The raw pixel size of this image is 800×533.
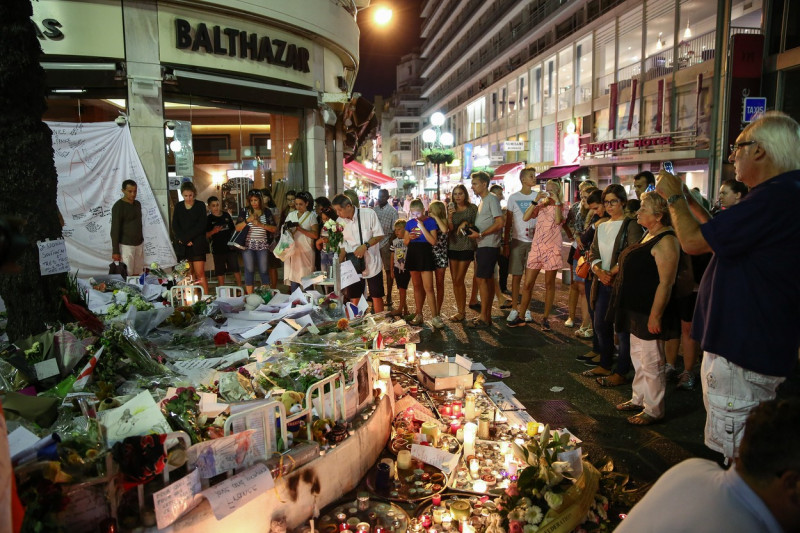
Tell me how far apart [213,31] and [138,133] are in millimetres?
2677

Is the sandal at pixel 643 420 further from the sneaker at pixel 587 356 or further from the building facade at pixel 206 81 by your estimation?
the building facade at pixel 206 81

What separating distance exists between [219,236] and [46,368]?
6446mm

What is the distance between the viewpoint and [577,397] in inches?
217

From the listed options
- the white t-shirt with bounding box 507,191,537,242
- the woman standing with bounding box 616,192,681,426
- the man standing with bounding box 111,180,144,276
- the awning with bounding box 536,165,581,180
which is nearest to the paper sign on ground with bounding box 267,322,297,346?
the woman standing with bounding box 616,192,681,426

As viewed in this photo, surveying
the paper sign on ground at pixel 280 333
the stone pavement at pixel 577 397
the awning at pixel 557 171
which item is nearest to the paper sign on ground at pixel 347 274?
the stone pavement at pixel 577 397

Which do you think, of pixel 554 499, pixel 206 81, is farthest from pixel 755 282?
pixel 206 81

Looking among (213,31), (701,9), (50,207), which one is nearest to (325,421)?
(50,207)

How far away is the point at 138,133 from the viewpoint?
33.7ft

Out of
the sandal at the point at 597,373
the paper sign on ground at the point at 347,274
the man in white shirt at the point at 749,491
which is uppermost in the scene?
the man in white shirt at the point at 749,491

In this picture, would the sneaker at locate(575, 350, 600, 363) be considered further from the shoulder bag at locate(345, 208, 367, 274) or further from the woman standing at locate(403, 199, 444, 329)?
the shoulder bag at locate(345, 208, 367, 274)

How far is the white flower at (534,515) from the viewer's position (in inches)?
119

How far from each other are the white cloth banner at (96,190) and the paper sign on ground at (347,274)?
13.5 ft

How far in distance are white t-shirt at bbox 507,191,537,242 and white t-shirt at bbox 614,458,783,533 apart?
23.4ft

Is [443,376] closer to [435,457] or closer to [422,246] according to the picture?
[435,457]
